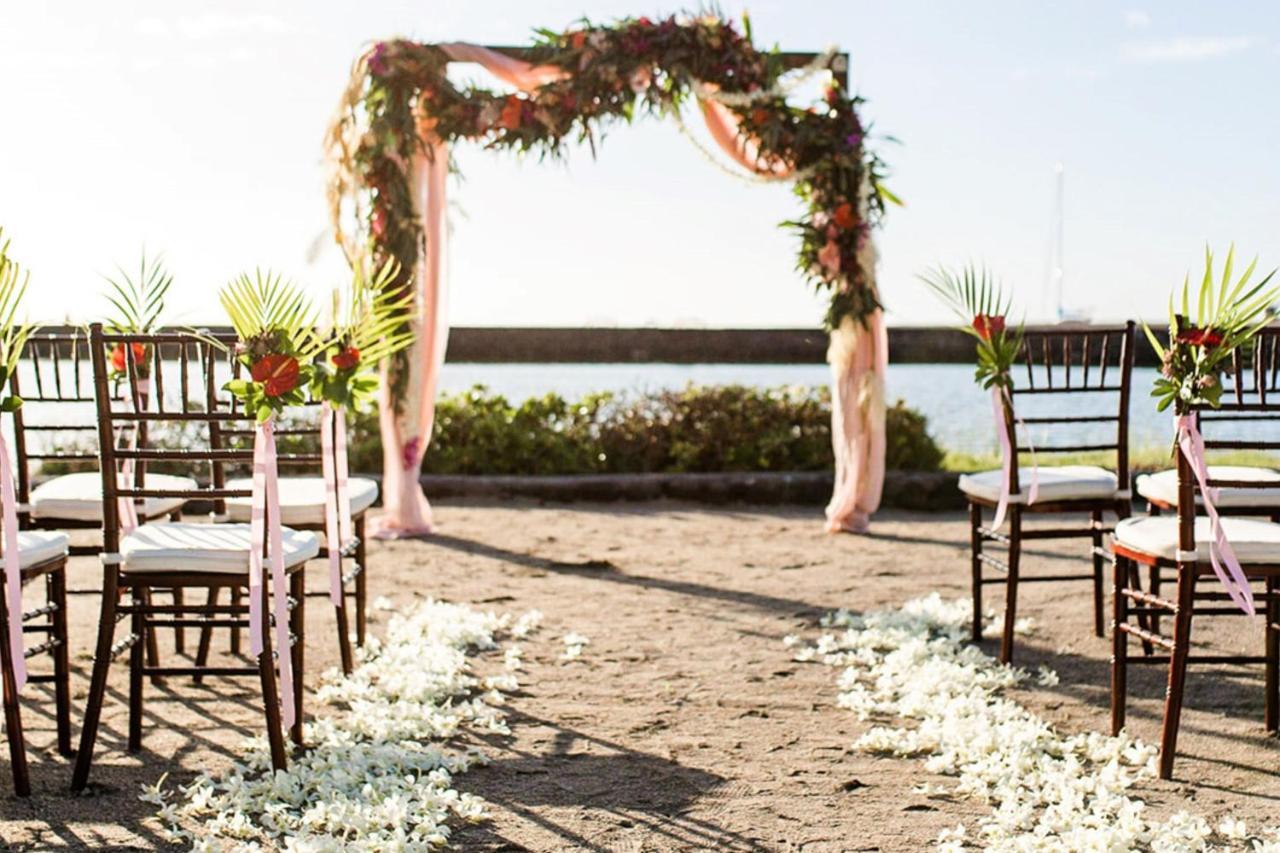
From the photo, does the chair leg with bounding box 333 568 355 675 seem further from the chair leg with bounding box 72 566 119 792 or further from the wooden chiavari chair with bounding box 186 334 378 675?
the chair leg with bounding box 72 566 119 792

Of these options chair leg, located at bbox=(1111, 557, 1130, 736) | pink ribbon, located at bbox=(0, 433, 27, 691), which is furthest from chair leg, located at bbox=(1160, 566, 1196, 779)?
pink ribbon, located at bbox=(0, 433, 27, 691)

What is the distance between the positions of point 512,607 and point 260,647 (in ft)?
7.25

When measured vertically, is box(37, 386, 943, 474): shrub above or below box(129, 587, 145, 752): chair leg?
above

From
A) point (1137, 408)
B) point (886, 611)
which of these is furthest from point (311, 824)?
point (1137, 408)

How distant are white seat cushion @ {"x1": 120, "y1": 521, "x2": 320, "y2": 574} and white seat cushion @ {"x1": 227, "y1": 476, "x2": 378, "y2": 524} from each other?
672mm

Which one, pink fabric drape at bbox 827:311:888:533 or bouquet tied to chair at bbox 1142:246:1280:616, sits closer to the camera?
bouquet tied to chair at bbox 1142:246:1280:616

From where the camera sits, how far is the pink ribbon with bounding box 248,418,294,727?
3387mm

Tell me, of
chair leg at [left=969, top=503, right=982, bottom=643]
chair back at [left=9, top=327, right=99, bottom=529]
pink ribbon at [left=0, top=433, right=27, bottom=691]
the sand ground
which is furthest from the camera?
chair leg at [left=969, top=503, right=982, bottom=643]

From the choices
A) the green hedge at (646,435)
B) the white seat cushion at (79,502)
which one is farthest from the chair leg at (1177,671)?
the green hedge at (646,435)

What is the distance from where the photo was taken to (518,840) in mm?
2980

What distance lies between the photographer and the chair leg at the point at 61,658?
3.50 meters

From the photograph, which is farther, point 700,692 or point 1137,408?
point 1137,408

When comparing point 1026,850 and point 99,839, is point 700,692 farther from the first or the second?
point 99,839

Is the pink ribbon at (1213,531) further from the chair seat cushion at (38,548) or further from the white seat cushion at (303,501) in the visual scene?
the chair seat cushion at (38,548)
